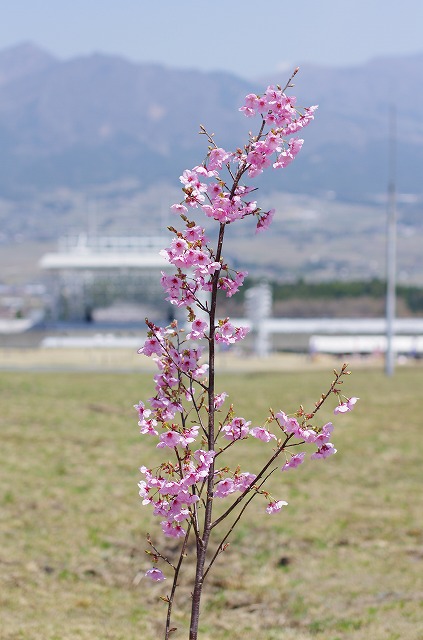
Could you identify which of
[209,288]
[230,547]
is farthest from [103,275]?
[209,288]

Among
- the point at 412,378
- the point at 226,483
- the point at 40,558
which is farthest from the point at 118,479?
the point at 412,378

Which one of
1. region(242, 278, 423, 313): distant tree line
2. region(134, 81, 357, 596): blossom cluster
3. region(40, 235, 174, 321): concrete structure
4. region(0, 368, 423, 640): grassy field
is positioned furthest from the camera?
region(242, 278, 423, 313): distant tree line

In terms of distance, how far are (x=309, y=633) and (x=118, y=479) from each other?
20.8 ft

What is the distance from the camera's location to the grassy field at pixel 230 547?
8.27m

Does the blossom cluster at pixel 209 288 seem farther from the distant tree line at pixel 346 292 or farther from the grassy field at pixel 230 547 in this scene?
the distant tree line at pixel 346 292

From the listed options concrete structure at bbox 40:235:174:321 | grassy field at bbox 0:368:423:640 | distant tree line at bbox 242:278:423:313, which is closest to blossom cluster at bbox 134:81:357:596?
grassy field at bbox 0:368:423:640

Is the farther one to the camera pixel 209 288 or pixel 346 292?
pixel 346 292

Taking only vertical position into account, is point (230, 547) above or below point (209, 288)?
below

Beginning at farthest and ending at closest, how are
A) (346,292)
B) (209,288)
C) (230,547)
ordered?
(346,292), (230,547), (209,288)

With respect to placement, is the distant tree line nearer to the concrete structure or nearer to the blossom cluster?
the concrete structure

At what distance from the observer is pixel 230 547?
1096 cm

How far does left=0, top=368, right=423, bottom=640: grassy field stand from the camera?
827 cm

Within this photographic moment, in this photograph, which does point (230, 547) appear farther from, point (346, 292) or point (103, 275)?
point (346, 292)

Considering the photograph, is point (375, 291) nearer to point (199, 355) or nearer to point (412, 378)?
point (412, 378)
